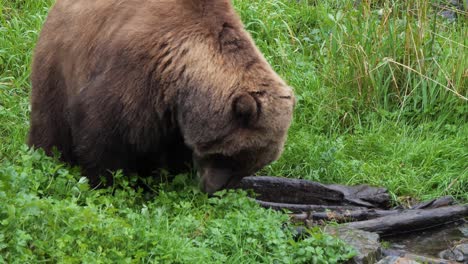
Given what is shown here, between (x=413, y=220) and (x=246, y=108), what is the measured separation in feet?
6.18

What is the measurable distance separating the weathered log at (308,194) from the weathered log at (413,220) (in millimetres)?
347

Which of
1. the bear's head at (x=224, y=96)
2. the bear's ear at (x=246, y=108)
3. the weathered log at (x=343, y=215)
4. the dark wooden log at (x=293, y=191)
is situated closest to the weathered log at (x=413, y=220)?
the weathered log at (x=343, y=215)

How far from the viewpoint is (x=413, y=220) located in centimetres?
660

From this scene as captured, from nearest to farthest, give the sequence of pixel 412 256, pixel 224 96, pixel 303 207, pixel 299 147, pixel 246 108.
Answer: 1. pixel 246 108
2. pixel 224 96
3. pixel 412 256
4. pixel 303 207
5. pixel 299 147

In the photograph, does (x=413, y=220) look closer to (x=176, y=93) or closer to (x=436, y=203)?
(x=436, y=203)

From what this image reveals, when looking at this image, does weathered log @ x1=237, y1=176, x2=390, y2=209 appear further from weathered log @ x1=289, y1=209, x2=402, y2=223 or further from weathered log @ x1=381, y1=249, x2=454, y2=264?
weathered log @ x1=381, y1=249, x2=454, y2=264

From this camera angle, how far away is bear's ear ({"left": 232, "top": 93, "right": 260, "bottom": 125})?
5.50 m

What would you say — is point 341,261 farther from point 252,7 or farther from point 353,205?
point 252,7

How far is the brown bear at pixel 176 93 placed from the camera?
5.65 metres

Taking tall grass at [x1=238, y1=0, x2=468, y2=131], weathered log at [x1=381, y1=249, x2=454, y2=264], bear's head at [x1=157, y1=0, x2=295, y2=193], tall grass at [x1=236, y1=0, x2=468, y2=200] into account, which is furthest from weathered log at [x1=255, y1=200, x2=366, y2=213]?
tall grass at [x1=238, y1=0, x2=468, y2=131]

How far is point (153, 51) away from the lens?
5719 millimetres

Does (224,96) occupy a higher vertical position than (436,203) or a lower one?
higher

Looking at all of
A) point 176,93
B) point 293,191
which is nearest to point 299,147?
point 293,191

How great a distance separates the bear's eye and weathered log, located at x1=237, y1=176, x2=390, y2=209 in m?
1.57
